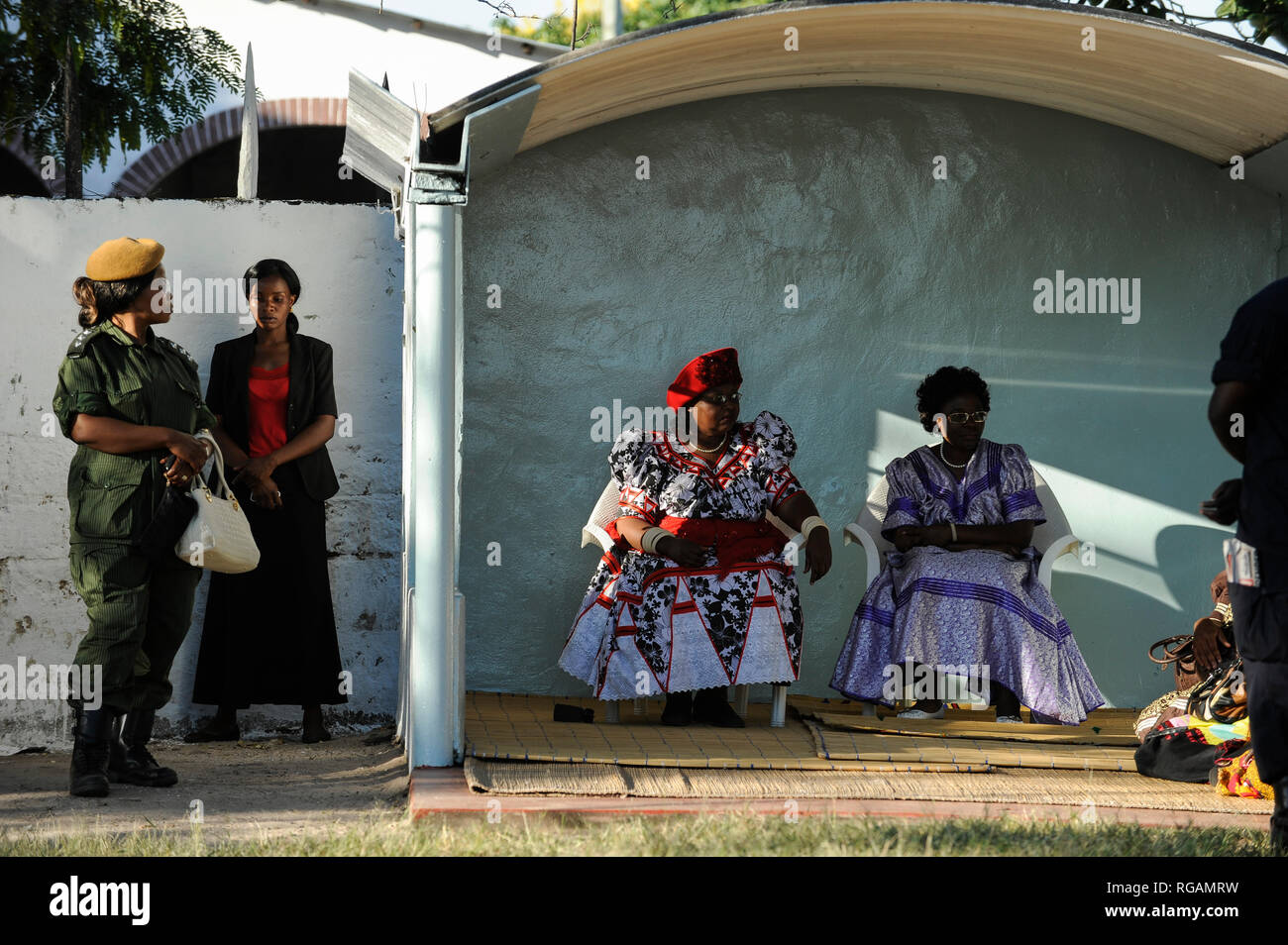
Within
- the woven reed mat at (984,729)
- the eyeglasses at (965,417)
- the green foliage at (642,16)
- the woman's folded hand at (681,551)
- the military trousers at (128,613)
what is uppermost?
the green foliage at (642,16)

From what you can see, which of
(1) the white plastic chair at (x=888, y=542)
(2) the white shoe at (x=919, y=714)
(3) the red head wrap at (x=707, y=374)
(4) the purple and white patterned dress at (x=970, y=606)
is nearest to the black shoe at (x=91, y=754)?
(3) the red head wrap at (x=707, y=374)

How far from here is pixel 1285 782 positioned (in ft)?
14.1

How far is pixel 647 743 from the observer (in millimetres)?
6039

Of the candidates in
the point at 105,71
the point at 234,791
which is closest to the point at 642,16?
the point at 105,71

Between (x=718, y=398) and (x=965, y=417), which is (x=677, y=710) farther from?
(x=965, y=417)

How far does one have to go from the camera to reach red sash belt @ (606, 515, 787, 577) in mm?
6602

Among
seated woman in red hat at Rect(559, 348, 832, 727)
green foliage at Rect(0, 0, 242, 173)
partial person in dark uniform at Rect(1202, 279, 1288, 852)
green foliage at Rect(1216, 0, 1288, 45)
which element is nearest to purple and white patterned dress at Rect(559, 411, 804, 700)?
seated woman in red hat at Rect(559, 348, 832, 727)

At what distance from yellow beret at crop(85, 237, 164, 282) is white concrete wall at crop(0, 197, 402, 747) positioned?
1.36 metres

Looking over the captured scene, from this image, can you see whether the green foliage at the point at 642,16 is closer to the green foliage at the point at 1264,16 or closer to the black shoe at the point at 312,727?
the green foliage at the point at 1264,16

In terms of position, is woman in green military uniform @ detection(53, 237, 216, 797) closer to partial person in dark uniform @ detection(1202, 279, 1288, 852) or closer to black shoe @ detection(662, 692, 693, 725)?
black shoe @ detection(662, 692, 693, 725)

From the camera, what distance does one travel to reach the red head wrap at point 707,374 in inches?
262

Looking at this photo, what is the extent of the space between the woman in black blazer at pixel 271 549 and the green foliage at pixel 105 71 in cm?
375
